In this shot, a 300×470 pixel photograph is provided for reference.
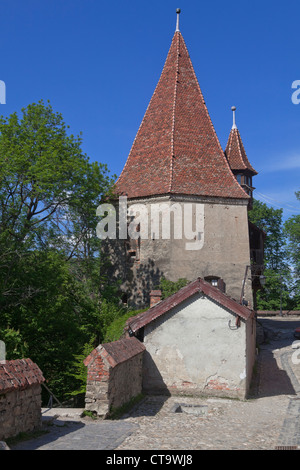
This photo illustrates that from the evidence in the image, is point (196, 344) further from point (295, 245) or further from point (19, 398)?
point (295, 245)

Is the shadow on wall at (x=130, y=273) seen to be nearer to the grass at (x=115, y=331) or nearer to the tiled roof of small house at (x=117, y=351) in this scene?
the grass at (x=115, y=331)

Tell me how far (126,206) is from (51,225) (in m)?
3.79

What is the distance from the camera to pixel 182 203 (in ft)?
68.9

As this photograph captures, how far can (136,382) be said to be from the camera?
12.1 m

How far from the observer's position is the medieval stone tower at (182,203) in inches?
819

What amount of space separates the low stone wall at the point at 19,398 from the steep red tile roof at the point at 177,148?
13699mm

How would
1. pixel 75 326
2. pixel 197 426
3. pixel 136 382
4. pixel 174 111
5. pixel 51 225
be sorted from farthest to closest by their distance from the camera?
pixel 174 111 → pixel 51 225 → pixel 75 326 → pixel 136 382 → pixel 197 426

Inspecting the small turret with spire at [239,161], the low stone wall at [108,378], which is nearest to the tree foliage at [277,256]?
the small turret with spire at [239,161]

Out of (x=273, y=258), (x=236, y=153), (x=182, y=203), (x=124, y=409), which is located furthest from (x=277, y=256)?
(x=124, y=409)

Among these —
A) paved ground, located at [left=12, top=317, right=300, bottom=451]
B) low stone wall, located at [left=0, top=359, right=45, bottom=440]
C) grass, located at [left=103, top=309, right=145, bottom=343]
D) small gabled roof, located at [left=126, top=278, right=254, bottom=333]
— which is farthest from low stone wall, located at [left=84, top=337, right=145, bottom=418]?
grass, located at [left=103, top=309, right=145, bottom=343]

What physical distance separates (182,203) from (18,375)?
14.3 metres

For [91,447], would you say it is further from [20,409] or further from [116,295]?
[116,295]
